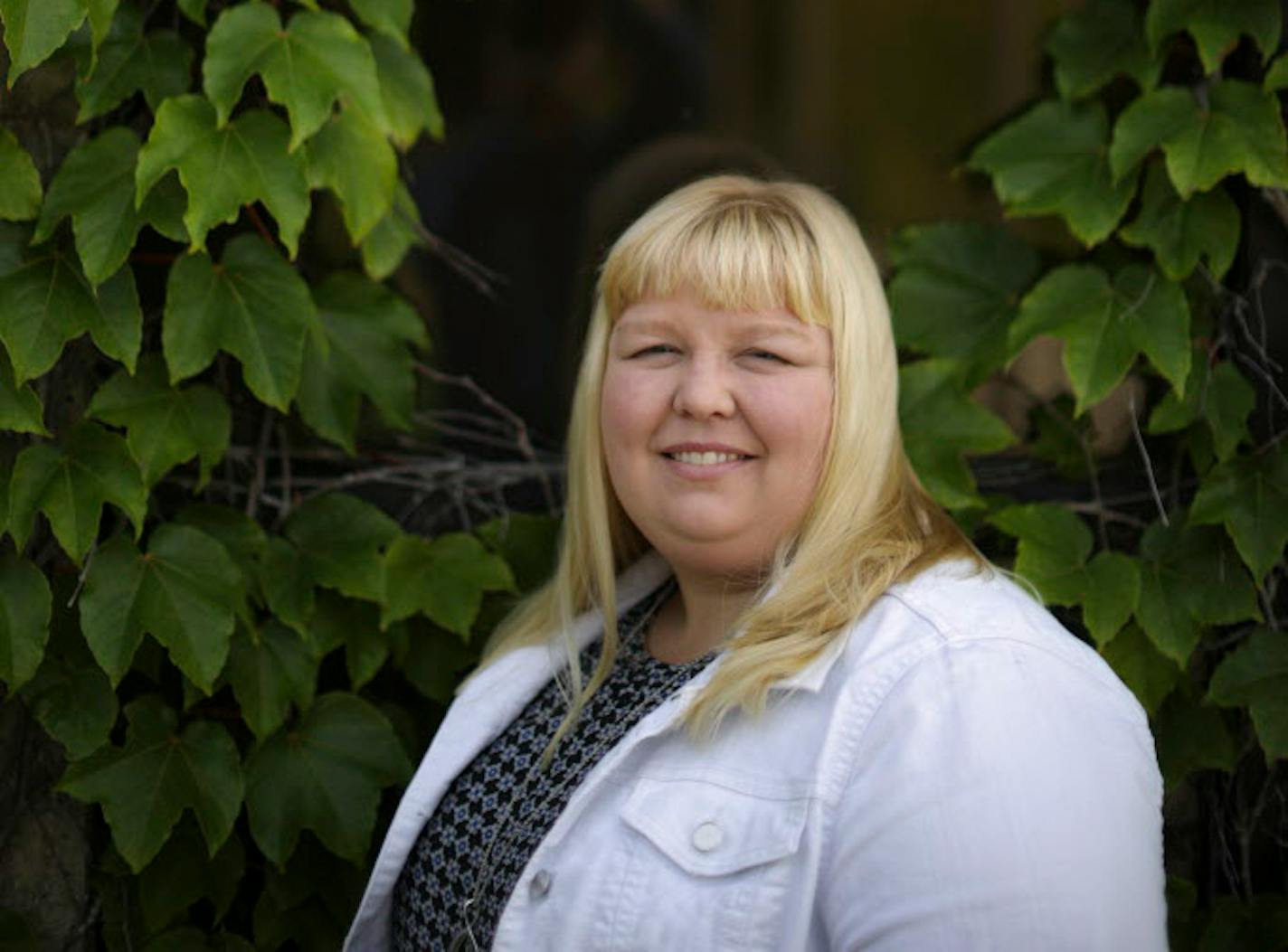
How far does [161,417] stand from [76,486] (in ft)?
0.45

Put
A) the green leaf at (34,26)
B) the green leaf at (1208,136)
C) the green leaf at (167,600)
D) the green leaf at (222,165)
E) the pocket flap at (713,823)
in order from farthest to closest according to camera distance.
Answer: the green leaf at (1208,136) → the green leaf at (167,600) → the green leaf at (222,165) → the green leaf at (34,26) → the pocket flap at (713,823)

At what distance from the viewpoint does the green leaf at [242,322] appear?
1873 mm

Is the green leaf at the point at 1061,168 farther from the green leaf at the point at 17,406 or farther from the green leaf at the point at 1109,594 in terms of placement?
the green leaf at the point at 17,406

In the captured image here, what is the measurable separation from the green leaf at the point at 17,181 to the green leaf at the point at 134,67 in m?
0.09

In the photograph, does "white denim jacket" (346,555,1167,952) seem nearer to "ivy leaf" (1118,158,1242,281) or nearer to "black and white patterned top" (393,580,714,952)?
"black and white patterned top" (393,580,714,952)

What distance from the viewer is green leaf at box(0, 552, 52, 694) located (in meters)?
1.82

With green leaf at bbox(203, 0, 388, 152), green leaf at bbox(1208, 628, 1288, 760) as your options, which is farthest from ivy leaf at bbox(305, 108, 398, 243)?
green leaf at bbox(1208, 628, 1288, 760)

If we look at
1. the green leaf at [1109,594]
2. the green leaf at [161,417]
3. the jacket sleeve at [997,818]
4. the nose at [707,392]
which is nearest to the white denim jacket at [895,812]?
the jacket sleeve at [997,818]

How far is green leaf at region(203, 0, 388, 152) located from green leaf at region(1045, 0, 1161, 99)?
0.94 metres

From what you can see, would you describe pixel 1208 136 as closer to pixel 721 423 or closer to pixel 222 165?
pixel 721 423

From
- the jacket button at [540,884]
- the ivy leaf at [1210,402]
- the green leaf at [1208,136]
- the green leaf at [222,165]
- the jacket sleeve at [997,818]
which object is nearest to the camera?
the jacket sleeve at [997,818]

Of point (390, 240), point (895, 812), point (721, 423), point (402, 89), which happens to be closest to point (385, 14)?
point (402, 89)

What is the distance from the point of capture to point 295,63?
5.85ft

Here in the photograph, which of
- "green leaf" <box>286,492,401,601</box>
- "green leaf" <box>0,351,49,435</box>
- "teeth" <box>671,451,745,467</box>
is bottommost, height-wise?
"green leaf" <box>286,492,401,601</box>
